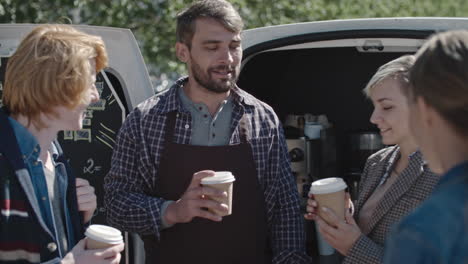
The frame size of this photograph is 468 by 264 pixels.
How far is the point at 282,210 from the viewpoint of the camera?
290 centimetres

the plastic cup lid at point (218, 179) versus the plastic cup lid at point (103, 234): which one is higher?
the plastic cup lid at point (218, 179)

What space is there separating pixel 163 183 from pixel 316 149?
4.47 ft

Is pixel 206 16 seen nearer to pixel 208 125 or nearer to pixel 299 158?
pixel 208 125

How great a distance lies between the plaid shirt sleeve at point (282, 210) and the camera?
2.86m

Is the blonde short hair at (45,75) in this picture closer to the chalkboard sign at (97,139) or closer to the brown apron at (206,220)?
the brown apron at (206,220)

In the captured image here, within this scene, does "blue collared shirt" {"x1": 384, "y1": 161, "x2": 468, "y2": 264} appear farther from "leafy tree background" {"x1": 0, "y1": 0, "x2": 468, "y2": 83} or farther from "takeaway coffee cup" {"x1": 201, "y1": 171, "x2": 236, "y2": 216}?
"leafy tree background" {"x1": 0, "y1": 0, "x2": 468, "y2": 83}

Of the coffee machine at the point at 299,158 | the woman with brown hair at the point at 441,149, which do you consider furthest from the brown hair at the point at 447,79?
the coffee machine at the point at 299,158

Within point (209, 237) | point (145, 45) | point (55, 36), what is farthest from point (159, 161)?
point (145, 45)

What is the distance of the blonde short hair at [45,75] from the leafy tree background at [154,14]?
5023 millimetres

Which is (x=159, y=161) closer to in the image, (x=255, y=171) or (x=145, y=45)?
(x=255, y=171)

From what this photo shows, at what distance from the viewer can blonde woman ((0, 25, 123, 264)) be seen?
197 cm

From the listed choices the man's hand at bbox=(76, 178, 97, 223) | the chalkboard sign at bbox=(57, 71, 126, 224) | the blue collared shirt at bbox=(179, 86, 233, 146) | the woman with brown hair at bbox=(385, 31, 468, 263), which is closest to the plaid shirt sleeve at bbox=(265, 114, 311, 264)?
the blue collared shirt at bbox=(179, 86, 233, 146)

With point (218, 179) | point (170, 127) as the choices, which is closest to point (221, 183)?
point (218, 179)

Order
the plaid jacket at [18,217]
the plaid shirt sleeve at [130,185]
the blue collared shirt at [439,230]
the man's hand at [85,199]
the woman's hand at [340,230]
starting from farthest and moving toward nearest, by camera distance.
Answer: the plaid shirt sleeve at [130,185], the woman's hand at [340,230], the man's hand at [85,199], the plaid jacket at [18,217], the blue collared shirt at [439,230]
